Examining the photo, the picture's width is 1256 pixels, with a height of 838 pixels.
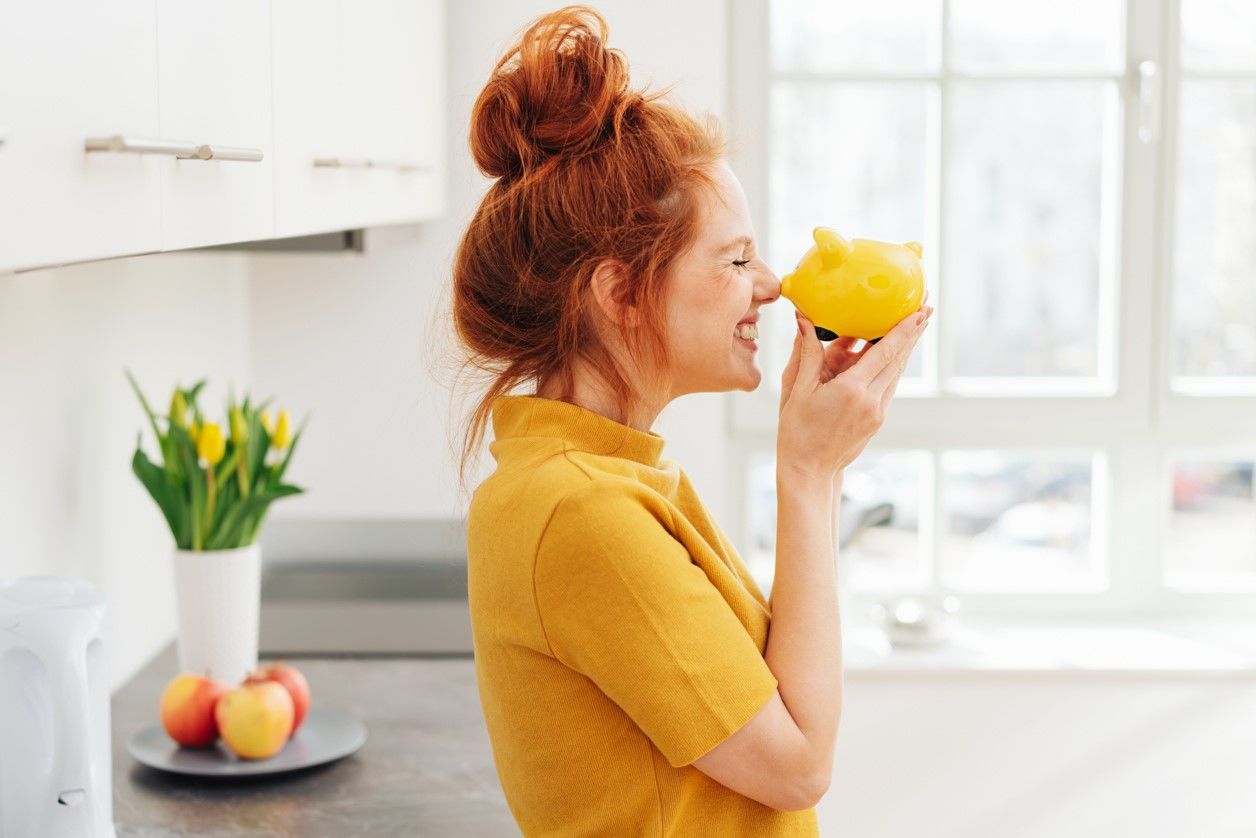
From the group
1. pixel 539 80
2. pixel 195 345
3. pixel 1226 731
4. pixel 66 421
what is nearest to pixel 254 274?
pixel 195 345

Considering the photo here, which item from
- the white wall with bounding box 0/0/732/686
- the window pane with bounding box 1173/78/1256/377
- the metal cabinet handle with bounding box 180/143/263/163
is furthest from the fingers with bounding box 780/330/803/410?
the window pane with bounding box 1173/78/1256/377

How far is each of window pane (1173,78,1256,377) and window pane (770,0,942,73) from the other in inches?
20.1

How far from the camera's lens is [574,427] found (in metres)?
1.08

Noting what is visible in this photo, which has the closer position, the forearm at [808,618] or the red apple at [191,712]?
the forearm at [808,618]

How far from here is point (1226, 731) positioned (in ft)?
8.42

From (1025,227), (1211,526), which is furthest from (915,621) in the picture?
(1025,227)

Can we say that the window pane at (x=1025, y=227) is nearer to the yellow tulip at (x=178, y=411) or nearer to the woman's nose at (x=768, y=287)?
the yellow tulip at (x=178, y=411)

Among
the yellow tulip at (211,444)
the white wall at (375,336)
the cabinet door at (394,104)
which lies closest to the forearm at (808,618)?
the cabinet door at (394,104)

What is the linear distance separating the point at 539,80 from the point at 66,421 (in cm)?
94

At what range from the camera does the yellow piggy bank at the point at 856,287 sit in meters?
1.14

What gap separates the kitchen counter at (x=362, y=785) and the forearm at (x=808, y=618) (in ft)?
1.86

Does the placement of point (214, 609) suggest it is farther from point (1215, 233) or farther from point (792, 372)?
point (1215, 233)

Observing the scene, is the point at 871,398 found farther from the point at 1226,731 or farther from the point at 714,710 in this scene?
the point at 1226,731

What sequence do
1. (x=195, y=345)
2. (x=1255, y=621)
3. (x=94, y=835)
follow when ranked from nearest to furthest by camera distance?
(x=94, y=835) < (x=195, y=345) < (x=1255, y=621)
